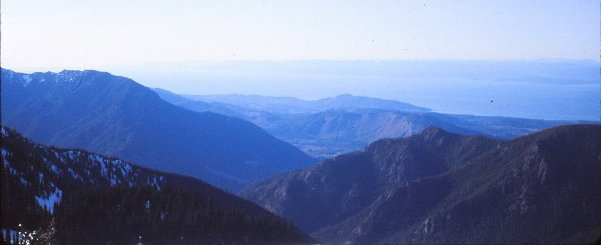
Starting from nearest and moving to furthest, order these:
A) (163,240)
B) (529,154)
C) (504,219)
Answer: (163,240), (504,219), (529,154)

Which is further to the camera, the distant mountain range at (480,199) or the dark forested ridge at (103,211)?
the distant mountain range at (480,199)

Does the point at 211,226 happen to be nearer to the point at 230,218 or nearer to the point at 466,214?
the point at 230,218

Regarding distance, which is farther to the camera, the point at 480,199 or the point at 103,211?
the point at 480,199

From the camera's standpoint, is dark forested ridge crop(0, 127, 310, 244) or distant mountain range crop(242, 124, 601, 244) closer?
dark forested ridge crop(0, 127, 310, 244)

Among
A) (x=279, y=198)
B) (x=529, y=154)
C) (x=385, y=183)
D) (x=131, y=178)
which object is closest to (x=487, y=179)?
(x=529, y=154)
